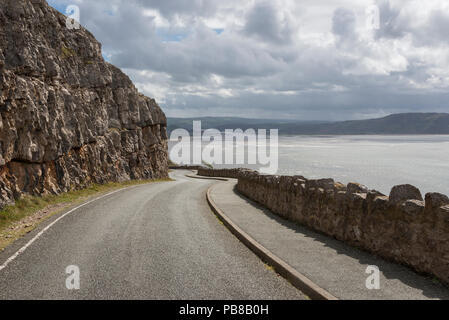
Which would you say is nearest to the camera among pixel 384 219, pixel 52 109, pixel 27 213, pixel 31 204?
pixel 384 219

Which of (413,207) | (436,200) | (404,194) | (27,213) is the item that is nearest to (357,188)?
(404,194)

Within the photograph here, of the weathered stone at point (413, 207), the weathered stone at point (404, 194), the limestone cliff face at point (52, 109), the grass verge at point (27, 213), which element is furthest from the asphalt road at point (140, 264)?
the limestone cliff face at point (52, 109)

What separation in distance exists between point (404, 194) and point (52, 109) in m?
22.2

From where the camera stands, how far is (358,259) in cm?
774

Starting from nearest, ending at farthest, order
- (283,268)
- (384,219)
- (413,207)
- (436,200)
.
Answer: (436,200) < (413,207) < (283,268) < (384,219)

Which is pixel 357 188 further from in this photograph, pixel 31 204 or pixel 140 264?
pixel 31 204

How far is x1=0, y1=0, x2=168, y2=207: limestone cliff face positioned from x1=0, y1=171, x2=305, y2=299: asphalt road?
7451 mm

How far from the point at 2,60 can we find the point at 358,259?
17993 mm

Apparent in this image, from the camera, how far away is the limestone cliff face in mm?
18366

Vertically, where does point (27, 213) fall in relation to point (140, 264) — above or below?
below

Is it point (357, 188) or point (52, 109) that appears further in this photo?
point (52, 109)

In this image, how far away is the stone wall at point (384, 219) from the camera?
20.9 ft

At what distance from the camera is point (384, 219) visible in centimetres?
759
